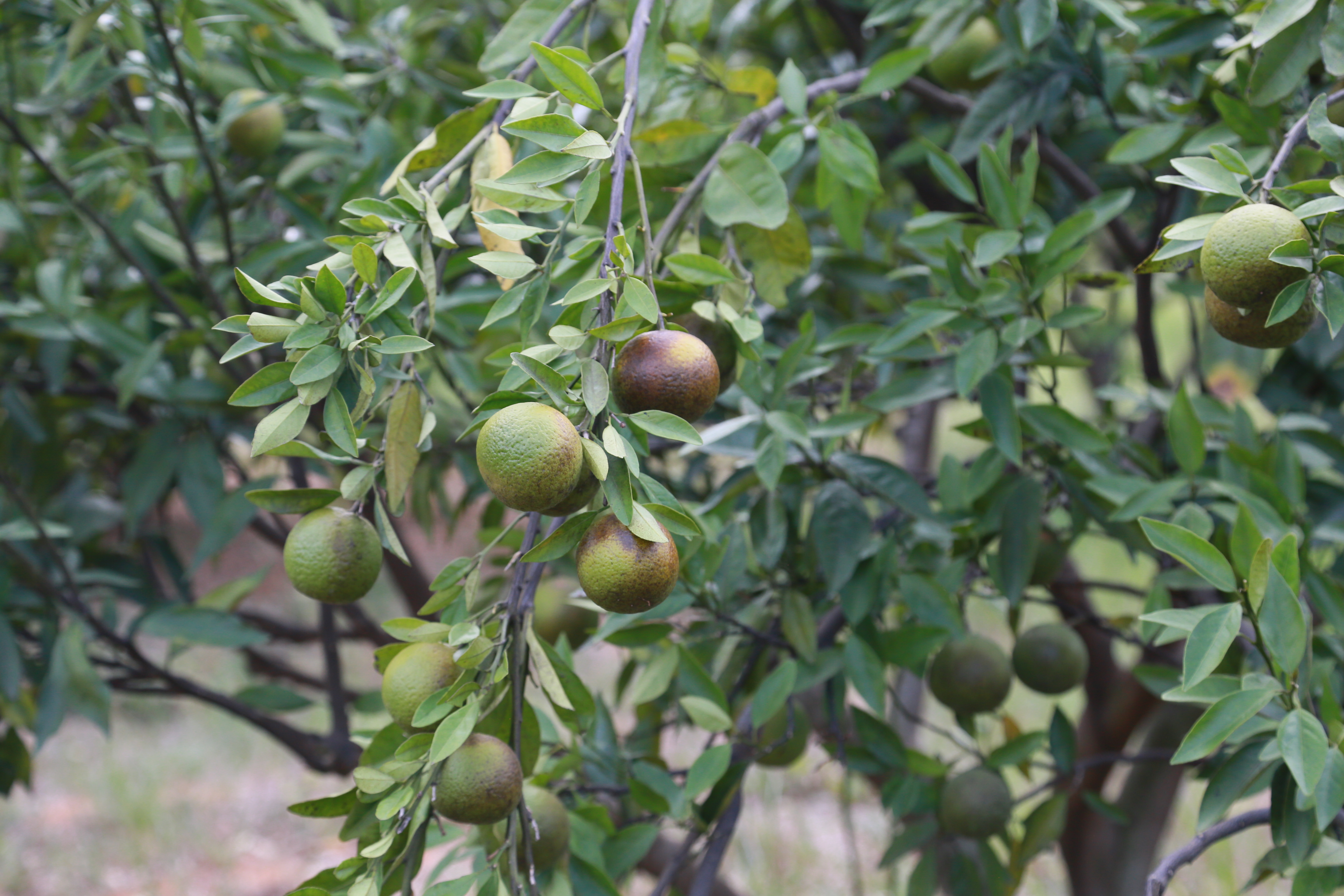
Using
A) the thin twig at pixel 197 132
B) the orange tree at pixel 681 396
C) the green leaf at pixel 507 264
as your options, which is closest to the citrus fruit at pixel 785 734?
the orange tree at pixel 681 396

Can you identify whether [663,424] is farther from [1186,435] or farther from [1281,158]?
[1186,435]

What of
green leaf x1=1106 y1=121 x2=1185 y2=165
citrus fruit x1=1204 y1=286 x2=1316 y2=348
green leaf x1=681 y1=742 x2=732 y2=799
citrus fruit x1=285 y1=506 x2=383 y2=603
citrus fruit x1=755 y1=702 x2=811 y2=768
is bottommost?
citrus fruit x1=755 y1=702 x2=811 y2=768

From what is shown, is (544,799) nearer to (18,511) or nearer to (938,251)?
(938,251)

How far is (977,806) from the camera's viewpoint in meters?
1.02

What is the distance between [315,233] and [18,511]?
57cm

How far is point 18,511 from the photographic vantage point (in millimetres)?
1334

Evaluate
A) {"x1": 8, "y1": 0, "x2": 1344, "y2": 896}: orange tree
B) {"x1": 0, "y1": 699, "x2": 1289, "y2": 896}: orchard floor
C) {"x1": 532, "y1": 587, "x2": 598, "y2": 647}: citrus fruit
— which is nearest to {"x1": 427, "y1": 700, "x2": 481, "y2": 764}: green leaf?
{"x1": 8, "y1": 0, "x2": 1344, "y2": 896}: orange tree

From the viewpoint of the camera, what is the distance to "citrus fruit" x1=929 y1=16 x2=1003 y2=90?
3.84ft

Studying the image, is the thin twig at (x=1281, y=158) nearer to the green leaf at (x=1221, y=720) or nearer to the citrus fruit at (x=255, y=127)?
the green leaf at (x=1221, y=720)

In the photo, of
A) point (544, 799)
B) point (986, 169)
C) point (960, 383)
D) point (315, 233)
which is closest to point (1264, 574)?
point (960, 383)

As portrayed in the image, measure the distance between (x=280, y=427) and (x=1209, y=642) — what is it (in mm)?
573

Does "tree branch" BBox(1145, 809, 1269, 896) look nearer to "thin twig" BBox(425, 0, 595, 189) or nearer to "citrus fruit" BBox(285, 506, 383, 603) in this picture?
"citrus fruit" BBox(285, 506, 383, 603)

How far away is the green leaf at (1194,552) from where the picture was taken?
67 centimetres

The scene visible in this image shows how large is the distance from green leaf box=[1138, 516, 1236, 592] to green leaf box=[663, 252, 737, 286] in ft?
1.05
